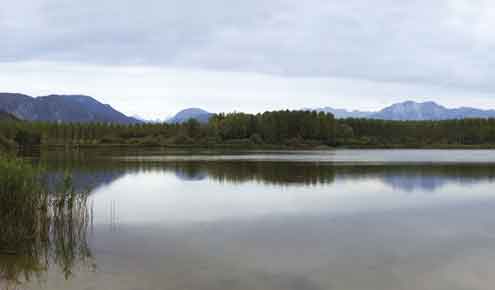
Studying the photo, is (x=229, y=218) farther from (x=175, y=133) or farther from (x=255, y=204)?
(x=175, y=133)

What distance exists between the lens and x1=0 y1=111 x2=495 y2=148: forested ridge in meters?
115

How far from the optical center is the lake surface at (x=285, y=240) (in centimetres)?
864

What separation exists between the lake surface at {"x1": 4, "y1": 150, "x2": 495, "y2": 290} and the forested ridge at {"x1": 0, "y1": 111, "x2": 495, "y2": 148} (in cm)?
9001

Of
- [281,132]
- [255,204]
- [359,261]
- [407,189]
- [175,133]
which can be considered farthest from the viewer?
[175,133]

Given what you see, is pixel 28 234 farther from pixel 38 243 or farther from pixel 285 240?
pixel 285 240

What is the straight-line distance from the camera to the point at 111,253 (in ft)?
34.2

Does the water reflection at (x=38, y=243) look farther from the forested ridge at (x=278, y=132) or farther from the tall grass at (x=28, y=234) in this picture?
the forested ridge at (x=278, y=132)

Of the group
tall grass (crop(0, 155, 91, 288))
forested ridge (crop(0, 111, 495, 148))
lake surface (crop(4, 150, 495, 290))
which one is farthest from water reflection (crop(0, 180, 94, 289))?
forested ridge (crop(0, 111, 495, 148))

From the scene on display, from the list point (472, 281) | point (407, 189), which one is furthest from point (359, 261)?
point (407, 189)

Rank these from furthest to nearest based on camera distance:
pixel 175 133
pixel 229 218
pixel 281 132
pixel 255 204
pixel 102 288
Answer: pixel 175 133 → pixel 281 132 → pixel 255 204 → pixel 229 218 → pixel 102 288

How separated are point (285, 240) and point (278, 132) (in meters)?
105

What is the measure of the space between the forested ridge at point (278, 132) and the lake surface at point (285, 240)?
90012 millimetres

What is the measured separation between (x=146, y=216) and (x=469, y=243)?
9.25m

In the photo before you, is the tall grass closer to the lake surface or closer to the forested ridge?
the lake surface
